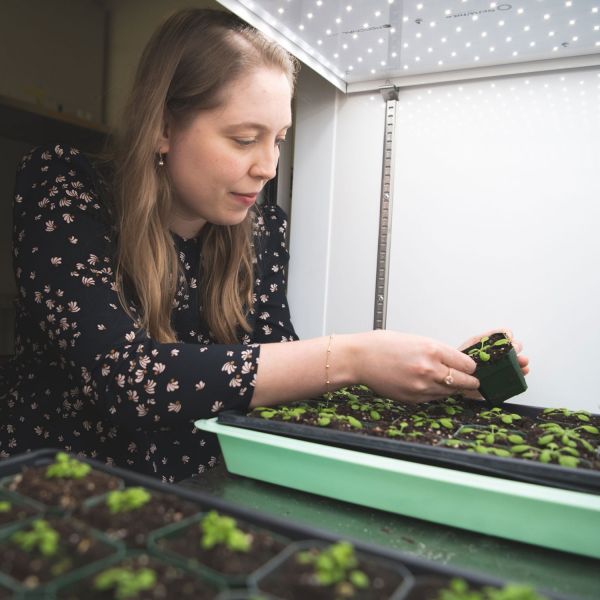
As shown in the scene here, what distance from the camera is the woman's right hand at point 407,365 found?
119 centimetres

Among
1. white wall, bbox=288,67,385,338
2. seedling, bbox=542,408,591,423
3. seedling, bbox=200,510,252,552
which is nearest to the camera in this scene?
seedling, bbox=200,510,252,552

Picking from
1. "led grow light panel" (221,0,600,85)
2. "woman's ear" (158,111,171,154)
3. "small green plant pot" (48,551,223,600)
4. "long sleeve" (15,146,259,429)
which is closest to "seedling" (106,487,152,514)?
"small green plant pot" (48,551,223,600)

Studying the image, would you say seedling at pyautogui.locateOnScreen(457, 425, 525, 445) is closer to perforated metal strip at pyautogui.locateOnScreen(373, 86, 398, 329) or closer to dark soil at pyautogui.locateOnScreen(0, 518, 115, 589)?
dark soil at pyautogui.locateOnScreen(0, 518, 115, 589)

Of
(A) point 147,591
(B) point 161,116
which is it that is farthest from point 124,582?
(B) point 161,116

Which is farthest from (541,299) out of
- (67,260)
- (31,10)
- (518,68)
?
(31,10)

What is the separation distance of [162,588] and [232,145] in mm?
1047

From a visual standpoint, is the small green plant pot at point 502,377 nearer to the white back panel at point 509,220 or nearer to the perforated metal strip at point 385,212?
the white back panel at point 509,220

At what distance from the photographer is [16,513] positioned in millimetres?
667

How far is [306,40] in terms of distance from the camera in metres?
1.66

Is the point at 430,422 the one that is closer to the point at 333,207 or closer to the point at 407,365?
the point at 407,365

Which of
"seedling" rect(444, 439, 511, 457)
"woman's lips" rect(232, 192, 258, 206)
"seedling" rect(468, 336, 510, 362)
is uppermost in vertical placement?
"woman's lips" rect(232, 192, 258, 206)

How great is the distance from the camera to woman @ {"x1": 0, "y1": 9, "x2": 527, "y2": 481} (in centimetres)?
117

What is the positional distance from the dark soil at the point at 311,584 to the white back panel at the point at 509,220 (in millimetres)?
1314

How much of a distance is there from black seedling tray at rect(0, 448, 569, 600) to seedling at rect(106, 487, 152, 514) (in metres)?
0.05
